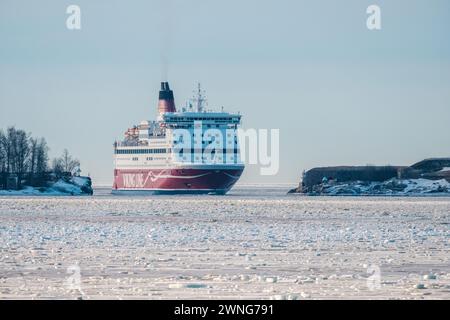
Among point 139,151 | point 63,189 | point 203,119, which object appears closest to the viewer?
point 203,119

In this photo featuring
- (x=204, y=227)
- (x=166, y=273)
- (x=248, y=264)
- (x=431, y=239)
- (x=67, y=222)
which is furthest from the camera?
(x=67, y=222)

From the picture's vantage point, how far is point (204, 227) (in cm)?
3503

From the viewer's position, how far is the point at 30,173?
395ft

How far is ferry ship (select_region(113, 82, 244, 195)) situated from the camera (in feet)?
355

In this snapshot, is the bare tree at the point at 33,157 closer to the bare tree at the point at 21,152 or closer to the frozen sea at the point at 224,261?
the bare tree at the point at 21,152

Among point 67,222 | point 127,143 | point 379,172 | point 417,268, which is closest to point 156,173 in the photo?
point 127,143

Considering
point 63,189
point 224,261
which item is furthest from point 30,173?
point 224,261

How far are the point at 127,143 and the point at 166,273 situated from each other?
108002 mm

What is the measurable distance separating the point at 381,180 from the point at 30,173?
3399cm

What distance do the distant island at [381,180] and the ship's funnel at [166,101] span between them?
48.3ft

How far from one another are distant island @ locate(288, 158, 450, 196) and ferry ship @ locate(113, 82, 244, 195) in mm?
11495

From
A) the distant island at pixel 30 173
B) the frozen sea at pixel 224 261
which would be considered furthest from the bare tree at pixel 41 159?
the frozen sea at pixel 224 261

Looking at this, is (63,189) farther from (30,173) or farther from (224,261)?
(224,261)
